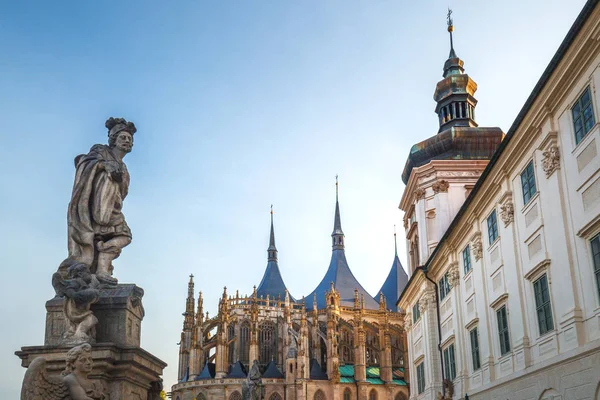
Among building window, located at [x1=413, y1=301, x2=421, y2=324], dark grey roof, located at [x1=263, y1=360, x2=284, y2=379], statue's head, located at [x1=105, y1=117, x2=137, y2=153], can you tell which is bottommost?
statue's head, located at [x1=105, y1=117, x2=137, y2=153]

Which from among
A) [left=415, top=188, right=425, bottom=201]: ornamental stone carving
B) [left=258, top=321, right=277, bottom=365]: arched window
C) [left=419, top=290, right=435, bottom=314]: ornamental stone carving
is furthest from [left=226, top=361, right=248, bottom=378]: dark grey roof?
[left=419, top=290, right=435, bottom=314]: ornamental stone carving

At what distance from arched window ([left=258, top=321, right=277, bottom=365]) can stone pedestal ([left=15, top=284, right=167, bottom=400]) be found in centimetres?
7121

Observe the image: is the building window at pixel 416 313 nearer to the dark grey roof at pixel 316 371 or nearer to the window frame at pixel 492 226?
the window frame at pixel 492 226

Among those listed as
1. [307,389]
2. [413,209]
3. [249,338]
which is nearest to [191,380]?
[249,338]

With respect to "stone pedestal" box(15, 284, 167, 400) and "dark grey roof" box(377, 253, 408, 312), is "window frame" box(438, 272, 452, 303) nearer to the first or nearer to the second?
"stone pedestal" box(15, 284, 167, 400)

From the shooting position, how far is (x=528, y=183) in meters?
18.2

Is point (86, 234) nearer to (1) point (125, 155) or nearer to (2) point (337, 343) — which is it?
(1) point (125, 155)

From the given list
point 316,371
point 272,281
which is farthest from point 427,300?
point 272,281

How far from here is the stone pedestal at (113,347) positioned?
18.9ft

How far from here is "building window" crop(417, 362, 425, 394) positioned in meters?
33.9

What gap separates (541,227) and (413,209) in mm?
21677

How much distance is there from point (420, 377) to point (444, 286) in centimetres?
759

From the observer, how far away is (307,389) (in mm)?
68250

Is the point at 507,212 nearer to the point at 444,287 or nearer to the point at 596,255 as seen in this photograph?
the point at 596,255
